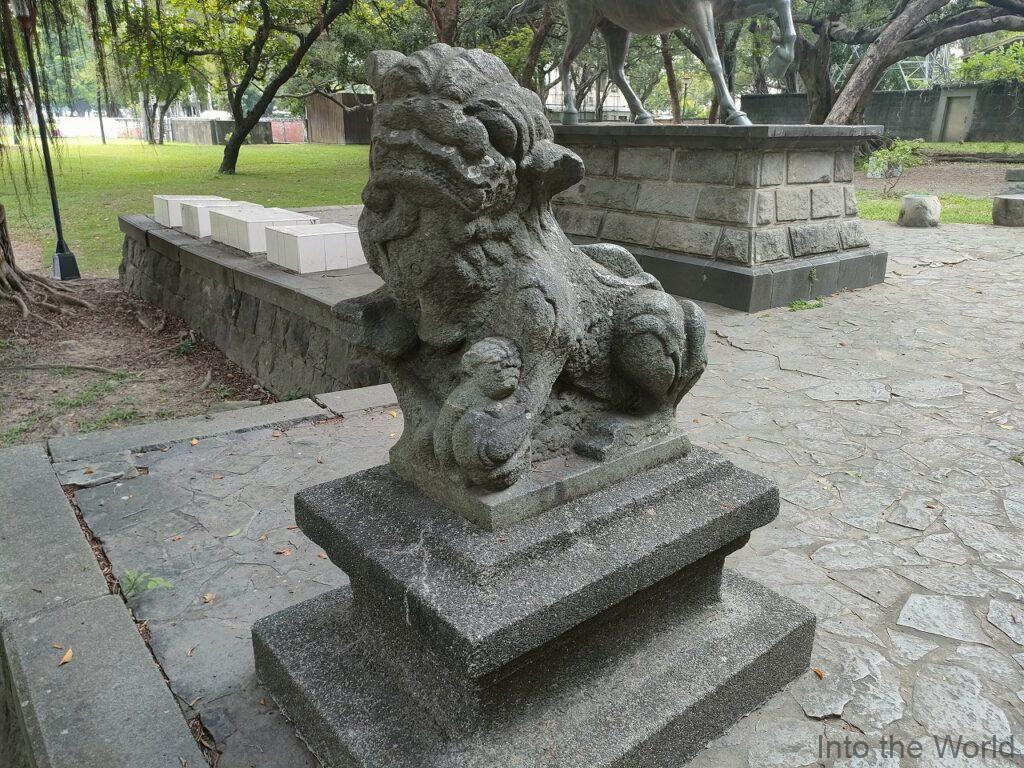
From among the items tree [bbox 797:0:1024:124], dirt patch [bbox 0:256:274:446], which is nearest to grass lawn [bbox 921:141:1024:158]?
tree [bbox 797:0:1024:124]

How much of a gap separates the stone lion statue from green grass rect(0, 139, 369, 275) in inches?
329

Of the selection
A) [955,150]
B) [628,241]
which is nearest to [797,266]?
[628,241]

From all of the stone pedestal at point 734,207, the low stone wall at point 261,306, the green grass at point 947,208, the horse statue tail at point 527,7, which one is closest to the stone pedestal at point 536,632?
the low stone wall at point 261,306

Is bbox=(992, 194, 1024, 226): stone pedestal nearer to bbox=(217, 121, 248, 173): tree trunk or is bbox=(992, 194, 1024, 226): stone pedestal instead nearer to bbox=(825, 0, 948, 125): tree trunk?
bbox=(825, 0, 948, 125): tree trunk

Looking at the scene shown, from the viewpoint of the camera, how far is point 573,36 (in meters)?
7.39

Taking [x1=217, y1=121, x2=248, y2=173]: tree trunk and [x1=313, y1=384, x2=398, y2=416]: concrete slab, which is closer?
[x1=313, y1=384, x2=398, y2=416]: concrete slab

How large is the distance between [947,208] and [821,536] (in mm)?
11592

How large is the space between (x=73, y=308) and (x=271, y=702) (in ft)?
24.6

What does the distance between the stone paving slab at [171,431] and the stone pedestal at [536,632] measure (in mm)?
1947

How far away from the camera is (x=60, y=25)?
3449mm

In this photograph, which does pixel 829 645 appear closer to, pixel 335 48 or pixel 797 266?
pixel 797 266

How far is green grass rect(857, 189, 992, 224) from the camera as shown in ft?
37.2

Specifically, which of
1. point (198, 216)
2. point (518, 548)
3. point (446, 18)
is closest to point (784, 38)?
point (446, 18)

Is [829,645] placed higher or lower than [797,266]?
lower
